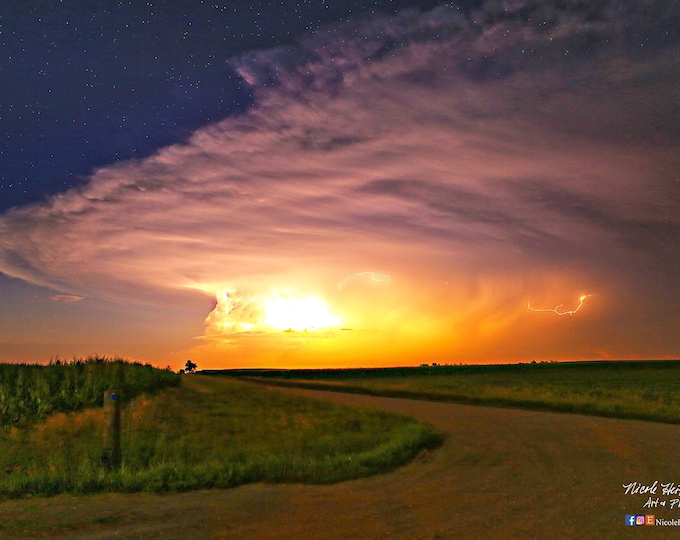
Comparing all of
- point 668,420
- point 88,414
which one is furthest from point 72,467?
point 668,420

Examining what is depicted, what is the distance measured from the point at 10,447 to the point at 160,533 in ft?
31.6

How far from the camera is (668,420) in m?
19.4

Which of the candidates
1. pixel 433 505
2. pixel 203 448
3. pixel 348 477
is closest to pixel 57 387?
pixel 203 448

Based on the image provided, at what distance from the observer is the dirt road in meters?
7.26

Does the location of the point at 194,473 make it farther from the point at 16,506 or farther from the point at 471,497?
the point at 471,497

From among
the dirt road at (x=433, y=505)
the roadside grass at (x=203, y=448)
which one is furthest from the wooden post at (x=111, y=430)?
the dirt road at (x=433, y=505)

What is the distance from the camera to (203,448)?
14320 mm

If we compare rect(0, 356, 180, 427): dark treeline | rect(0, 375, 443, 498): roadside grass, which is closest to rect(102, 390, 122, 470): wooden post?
rect(0, 375, 443, 498): roadside grass

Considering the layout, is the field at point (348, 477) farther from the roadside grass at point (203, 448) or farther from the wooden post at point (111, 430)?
the wooden post at point (111, 430)

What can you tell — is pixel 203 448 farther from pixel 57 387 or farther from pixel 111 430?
pixel 57 387

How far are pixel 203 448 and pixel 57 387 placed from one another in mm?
9795

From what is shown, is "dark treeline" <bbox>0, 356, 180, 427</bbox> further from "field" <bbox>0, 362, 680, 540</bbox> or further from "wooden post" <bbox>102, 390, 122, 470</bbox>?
"wooden post" <bbox>102, 390, 122, 470</bbox>

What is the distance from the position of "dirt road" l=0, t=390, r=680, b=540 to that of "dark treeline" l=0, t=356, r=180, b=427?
10461 millimetres

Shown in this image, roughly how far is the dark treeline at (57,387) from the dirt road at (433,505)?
34.3 ft
